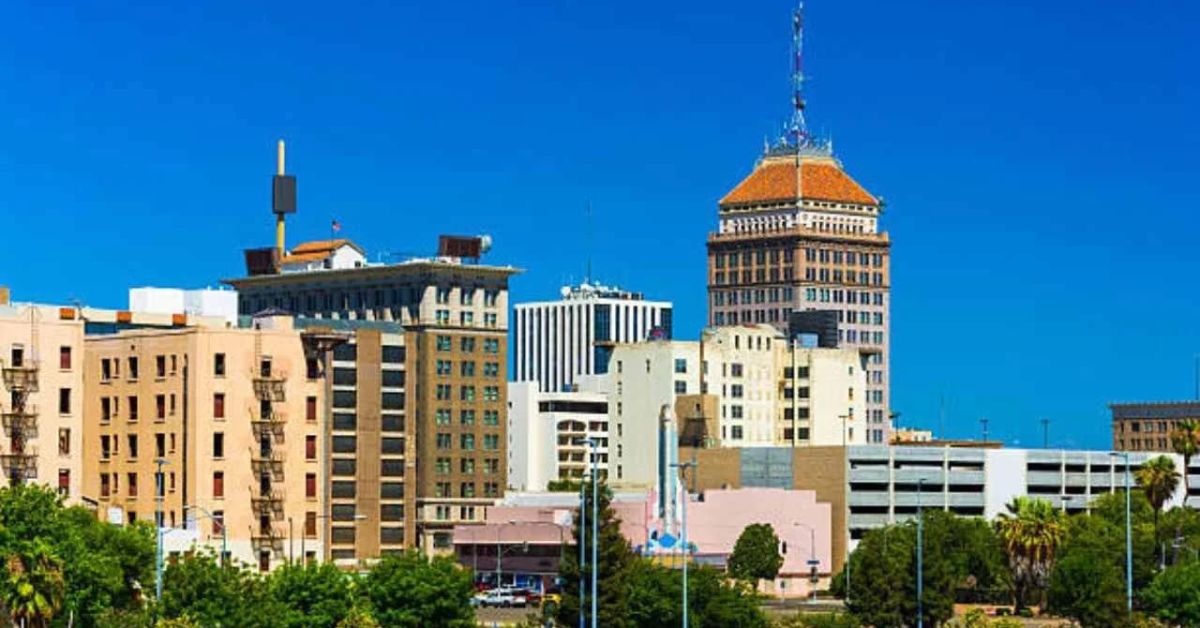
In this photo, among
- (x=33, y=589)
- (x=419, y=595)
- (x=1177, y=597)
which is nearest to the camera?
(x=33, y=589)

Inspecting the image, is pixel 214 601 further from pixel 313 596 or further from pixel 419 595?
pixel 419 595

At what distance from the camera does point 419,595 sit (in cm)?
14862

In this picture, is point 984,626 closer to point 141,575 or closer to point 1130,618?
point 1130,618

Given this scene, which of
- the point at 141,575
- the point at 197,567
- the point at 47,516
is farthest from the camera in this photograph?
the point at 141,575

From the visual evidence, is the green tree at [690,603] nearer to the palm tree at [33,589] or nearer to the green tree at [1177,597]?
the green tree at [1177,597]

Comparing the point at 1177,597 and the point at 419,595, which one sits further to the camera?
the point at 1177,597

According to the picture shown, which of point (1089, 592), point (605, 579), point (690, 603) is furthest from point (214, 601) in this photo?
A: point (1089, 592)

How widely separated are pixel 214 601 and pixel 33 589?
18.0 meters

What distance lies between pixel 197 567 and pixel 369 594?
10.3 m

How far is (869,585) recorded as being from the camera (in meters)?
180

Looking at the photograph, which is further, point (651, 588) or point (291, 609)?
point (651, 588)

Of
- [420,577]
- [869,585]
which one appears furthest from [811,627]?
[420,577]

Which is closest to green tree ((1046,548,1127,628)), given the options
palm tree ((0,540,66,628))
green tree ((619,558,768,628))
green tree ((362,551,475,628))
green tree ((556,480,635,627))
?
green tree ((619,558,768,628))

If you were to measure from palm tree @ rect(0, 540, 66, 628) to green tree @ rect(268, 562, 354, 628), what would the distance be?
1903 centimetres
